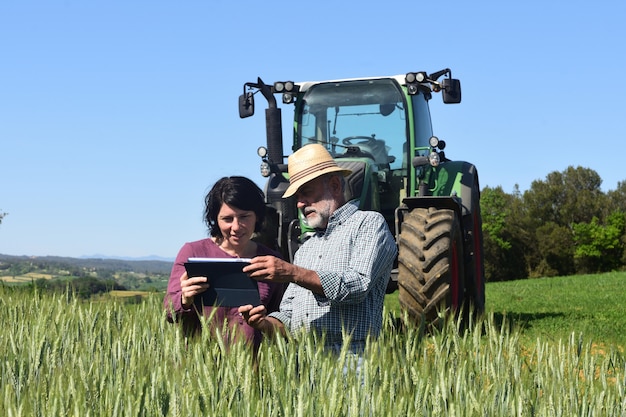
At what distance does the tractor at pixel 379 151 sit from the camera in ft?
24.2

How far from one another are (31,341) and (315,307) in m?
1.30

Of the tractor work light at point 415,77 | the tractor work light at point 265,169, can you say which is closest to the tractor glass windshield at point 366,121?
the tractor work light at point 415,77

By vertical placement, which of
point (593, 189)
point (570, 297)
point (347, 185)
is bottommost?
point (570, 297)

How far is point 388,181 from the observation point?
7855 mm

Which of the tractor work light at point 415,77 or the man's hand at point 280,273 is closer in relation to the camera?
the man's hand at point 280,273

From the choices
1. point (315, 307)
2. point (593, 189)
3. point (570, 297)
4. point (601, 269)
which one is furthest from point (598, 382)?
point (593, 189)

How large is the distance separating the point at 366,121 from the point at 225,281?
16.3 ft

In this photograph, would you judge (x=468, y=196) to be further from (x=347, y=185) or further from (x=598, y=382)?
(x=598, y=382)

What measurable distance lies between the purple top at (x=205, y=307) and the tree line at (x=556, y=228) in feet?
157

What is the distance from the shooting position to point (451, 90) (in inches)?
301

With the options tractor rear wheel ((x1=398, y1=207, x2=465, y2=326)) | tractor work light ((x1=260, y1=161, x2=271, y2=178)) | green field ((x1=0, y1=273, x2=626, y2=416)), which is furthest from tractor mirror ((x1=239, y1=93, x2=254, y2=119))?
green field ((x1=0, y1=273, x2=626, y2=416))

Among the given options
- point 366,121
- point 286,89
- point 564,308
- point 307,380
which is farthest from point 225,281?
point 564,308

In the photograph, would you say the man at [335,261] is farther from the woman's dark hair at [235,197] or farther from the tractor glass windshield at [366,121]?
the tractor glass windshield at [366,121]

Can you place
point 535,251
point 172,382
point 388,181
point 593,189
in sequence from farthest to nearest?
point 593,189 < point 535,251 < point 388,181 < point 172,382
